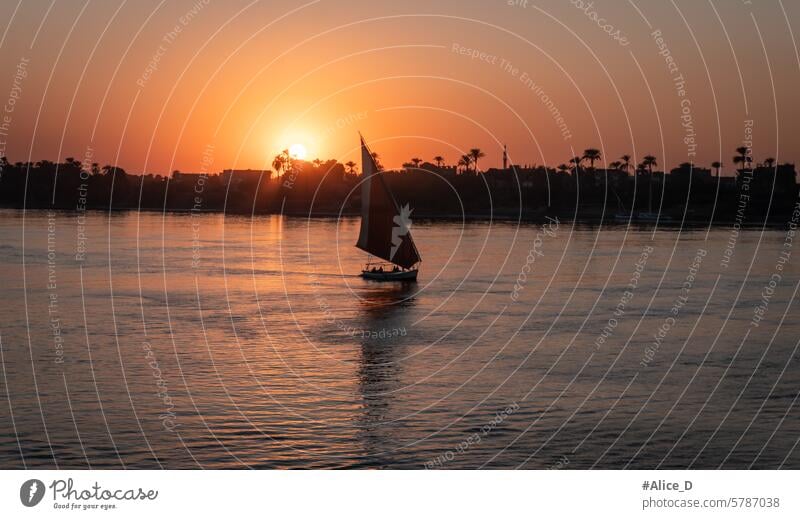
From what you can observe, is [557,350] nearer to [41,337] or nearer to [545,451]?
[545,451]

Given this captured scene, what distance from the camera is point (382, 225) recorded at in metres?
95.6

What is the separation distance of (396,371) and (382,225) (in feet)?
147

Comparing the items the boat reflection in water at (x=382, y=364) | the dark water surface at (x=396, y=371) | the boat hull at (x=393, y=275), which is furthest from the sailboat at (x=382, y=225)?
the boat reflection in water at (x=382, y=364)

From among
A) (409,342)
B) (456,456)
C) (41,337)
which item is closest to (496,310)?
(409,342)

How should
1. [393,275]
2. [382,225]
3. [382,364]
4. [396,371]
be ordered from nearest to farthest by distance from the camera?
1. [396,371]
2. [382,364]
3. [382,225]
4. [393,275]

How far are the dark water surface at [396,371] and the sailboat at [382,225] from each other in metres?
2.49

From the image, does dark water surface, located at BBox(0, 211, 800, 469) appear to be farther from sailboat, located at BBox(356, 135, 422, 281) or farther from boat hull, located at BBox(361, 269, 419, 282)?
sailboat, located at BBox(356, 135, 422, 281)

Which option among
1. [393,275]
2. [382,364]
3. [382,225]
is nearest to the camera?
[382,364]

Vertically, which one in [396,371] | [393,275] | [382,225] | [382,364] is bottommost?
[382,364]

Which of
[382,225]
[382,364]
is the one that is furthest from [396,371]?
[382,225]

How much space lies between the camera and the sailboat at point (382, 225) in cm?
9394

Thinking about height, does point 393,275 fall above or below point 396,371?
above

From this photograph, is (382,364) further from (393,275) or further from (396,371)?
(393,275)

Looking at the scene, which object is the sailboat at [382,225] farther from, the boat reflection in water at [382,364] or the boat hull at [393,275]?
the boat reflection in water at [382,364]
